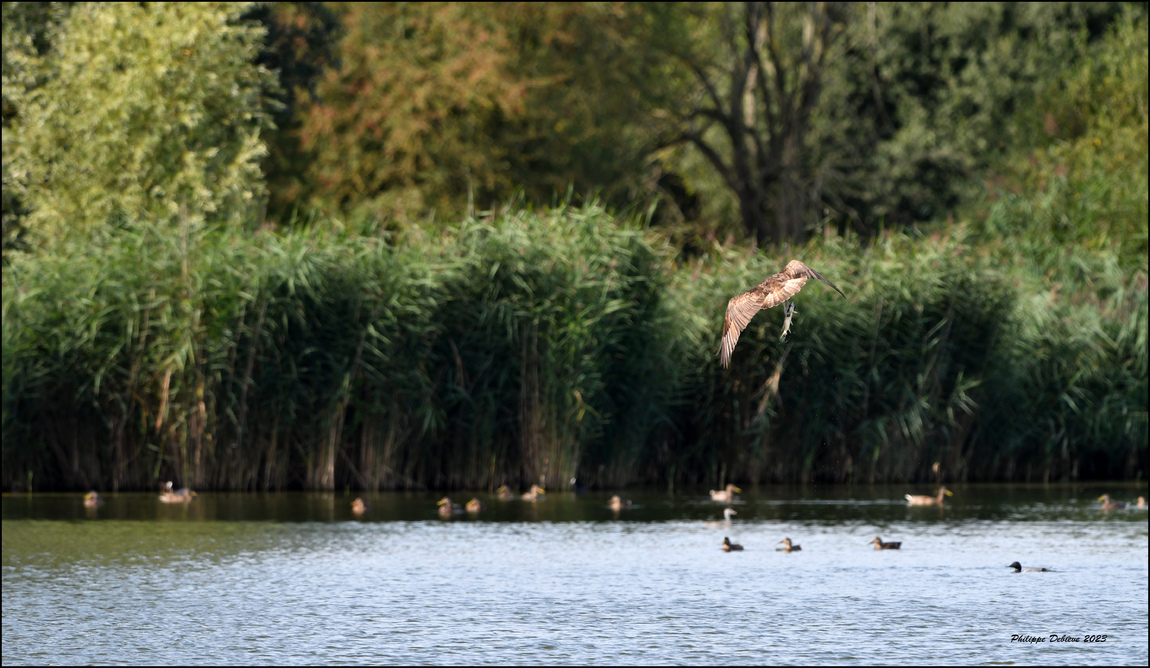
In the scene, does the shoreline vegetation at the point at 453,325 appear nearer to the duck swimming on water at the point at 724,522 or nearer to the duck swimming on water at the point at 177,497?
the duck swimming on water at the point at 177,497

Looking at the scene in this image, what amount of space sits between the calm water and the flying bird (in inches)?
120

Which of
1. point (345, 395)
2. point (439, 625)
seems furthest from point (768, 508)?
point (439, 625)

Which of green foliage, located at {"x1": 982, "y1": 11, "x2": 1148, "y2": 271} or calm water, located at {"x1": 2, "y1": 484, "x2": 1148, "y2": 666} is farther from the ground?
green foliage, located at {"x1": 982, "y1": 11, "x2": 1148, "y2": 271}

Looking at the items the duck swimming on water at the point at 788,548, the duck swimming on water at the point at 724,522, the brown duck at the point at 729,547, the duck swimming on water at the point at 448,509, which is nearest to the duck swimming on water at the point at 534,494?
the duck swimming on water at the point at 448,509

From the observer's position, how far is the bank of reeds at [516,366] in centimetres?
2167

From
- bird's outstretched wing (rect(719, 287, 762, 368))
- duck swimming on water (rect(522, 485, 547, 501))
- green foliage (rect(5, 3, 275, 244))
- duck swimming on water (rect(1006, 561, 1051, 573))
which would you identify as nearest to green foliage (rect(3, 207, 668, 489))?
duck swimming on water (rect(522, 485, 547, 501))

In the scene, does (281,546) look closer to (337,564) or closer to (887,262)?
(337,564)

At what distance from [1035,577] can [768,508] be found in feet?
19.5

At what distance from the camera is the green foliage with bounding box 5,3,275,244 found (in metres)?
27.3

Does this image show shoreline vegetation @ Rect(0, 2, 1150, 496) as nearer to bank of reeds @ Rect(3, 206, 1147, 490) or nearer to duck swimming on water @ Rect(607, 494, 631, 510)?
bank of reeds @ Rect(3, 206, 1147, 490)

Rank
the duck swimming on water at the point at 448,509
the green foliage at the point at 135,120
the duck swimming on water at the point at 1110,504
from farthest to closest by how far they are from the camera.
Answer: the green foliage at the point at 135,120, the duck swimming on water at the point at 1110,504, the duck swimming on water at the point at 448,509

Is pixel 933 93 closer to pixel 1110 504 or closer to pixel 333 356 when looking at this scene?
pixel 1110 504

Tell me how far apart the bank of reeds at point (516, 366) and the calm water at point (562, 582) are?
1012mm

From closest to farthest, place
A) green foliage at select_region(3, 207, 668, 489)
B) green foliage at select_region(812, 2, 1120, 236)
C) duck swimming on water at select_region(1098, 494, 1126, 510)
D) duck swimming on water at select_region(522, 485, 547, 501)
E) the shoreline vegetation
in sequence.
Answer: duck swimming on water at select_region(1098, 494, 1126, 510) → duck swimming on water at select_region(522, 485, 547, 501) → green foliage at select_region(3, 207, 668, 489) → the shoreline vegetation → green foliage at select_region(812, 2, 1120, 236)
